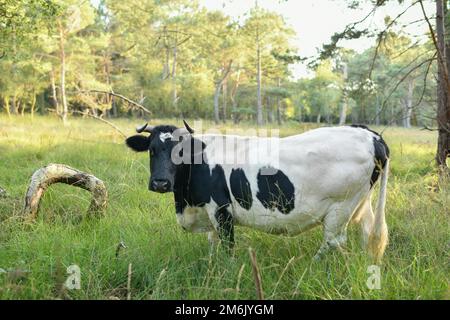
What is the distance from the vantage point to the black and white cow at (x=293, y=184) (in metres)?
3.57

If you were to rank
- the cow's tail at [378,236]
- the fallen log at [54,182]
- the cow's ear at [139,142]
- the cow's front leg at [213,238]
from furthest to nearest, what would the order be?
the fallen log at [54,182] → the cow's ear at [139,142] → the cow's front leg at [213,238] → the cow's tail at [378,236]

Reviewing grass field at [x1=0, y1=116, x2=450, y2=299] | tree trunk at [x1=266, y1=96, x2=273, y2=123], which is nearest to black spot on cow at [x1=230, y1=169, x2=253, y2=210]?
grass field at [x1=0, y1=116, x2=450, y2=299]

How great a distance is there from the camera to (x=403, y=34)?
8.04 meters

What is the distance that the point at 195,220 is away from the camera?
4066 millimetres

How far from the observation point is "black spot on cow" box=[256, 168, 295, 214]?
362 centimetres

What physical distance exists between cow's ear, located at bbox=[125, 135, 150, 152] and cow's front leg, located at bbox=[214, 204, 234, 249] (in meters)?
1.14

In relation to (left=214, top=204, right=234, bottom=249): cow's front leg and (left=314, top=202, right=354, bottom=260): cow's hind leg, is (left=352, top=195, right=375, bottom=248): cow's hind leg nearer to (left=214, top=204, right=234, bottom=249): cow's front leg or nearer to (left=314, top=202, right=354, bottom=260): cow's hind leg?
(left=314, top=202, right=354, bottom=260): cow's hind leg

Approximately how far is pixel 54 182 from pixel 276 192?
9.47 feet

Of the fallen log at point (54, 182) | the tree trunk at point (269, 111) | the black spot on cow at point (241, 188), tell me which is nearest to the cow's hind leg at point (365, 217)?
the black spot on cow at point (241, 188)

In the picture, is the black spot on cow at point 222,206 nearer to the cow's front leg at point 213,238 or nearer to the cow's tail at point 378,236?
the cow's front leg at point 213,238

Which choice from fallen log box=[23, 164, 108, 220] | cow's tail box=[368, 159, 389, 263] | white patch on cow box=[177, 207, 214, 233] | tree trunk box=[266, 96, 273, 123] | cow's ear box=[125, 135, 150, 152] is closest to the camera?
cow's tail box=[368, 159, 389, 263]

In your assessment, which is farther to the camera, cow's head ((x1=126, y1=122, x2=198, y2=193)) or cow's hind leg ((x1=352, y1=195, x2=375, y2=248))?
cow's hind leg ((x1=352, y1=195, x2=375, y2=248))
